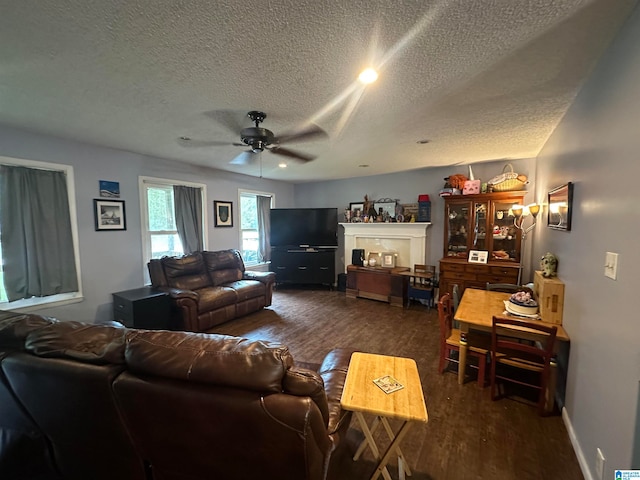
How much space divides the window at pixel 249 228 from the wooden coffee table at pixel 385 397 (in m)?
4.54

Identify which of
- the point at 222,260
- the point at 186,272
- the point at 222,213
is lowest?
the point at 186,272

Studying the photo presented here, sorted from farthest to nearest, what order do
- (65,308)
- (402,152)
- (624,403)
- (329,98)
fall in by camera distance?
1. (402,152)
2. (65,308)
3. (329,98)
4. (624,403)

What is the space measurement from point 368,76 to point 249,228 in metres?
4.56

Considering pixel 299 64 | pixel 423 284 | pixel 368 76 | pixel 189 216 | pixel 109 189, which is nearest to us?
pixel 299 64

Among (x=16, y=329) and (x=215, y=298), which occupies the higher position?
(x=16, y=329)

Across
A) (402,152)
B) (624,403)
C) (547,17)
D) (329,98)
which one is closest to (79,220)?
(329,98)

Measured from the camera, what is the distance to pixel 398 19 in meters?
1.30

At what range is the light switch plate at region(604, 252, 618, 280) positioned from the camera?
1.32 metres

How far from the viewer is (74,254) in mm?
3307

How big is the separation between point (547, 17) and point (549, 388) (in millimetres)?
2422

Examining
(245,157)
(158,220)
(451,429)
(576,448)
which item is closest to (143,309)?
(158,220)

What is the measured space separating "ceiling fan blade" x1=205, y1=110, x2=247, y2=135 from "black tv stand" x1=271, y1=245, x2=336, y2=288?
11.3ft

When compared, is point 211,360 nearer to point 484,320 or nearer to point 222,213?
point 484,320

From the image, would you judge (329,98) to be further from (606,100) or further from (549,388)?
(549,388)
